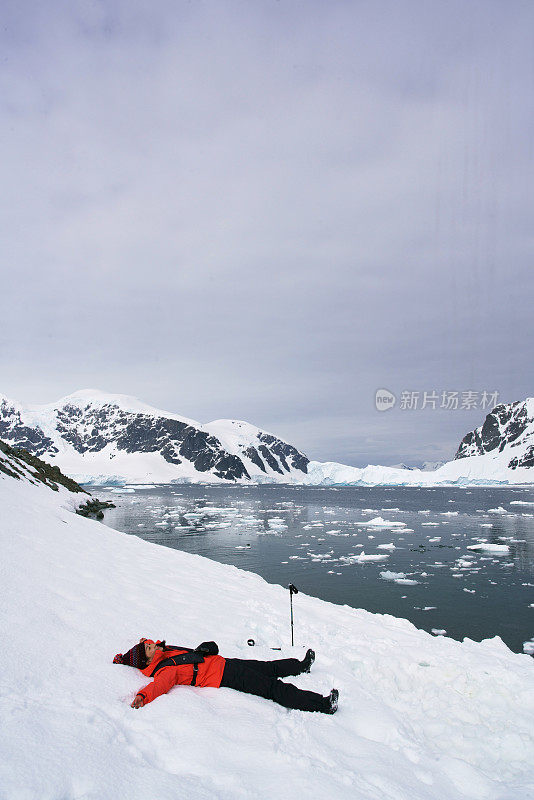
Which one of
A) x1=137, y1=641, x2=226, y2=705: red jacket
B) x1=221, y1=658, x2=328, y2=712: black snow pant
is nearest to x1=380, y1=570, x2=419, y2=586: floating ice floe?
x1=221, y1=658, x2=328, y2=712: black snow pant

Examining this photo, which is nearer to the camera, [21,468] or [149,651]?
[149,651]

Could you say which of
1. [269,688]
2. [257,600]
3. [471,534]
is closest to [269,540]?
[471,534]

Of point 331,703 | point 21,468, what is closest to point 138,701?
point 331,703

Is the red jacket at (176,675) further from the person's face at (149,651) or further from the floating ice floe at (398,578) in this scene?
the floating ice floe at (398,578)

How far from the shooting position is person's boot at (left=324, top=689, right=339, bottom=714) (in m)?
4.94

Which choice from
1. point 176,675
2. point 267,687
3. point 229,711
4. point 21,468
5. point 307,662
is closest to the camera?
point 229,711

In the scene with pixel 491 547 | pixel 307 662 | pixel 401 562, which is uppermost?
pixel 307 662

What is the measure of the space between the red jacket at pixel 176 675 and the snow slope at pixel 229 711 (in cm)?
11

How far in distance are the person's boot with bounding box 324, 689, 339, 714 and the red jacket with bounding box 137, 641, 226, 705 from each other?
129 cm

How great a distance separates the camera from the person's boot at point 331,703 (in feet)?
16.2

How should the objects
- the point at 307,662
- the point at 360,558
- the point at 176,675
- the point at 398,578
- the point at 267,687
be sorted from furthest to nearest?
1. the point at 360,558
2. the point at 398,578
3. the point at 307,662
4. the point at 267,687
5. the point at 176,675

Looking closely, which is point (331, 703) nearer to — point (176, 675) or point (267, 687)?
point (267, 687)

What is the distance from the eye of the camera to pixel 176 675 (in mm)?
4809

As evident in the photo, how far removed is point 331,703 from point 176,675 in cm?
187
